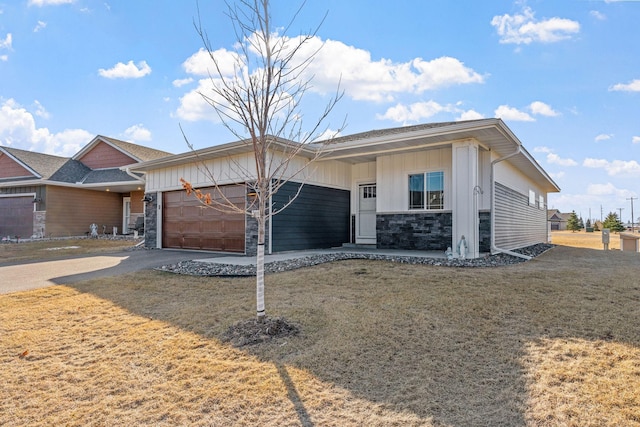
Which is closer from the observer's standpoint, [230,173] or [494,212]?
[494,212]

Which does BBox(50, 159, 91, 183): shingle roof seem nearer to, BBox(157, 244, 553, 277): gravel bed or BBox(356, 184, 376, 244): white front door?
BBox(157, 244, 553, 277): gravel bed

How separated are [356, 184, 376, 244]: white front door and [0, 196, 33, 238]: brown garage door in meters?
16.5

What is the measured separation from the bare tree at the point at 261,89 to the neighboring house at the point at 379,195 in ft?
10.6

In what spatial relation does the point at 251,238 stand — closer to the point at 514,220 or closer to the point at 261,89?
the point at 261,89

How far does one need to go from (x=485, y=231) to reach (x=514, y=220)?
3636 millimetres

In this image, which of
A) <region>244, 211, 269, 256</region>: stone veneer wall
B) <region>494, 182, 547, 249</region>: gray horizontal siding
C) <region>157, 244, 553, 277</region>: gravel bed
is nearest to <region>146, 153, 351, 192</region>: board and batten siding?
<region>244, 211, 269, 256</region>: stone veneer wall

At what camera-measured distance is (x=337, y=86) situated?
449 centimetres

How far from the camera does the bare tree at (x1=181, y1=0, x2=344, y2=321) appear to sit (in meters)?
3.77

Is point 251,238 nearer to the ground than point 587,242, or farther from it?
farther from it

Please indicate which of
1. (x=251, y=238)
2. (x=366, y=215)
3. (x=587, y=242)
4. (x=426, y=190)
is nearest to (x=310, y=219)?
(x=251, y=238)

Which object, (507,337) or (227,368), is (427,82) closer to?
(507,337)

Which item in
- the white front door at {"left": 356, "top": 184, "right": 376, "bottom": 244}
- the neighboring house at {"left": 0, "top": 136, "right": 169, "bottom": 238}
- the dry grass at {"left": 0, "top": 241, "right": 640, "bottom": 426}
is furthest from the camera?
the neighboring house at {"left": 0, "top": 136, "right": 169, "bottom": 238}

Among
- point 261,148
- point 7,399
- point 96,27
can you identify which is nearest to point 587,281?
point 261,148

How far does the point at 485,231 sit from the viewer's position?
9102 millimetres
